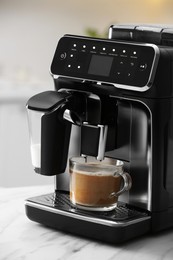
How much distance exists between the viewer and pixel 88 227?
4.00 feet

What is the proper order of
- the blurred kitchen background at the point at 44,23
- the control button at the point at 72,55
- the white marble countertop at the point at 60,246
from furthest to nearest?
1. the blurred kitchen background at the point at 44,23
2. the control button at the point at 72,55
3. the white marble countertop at the point at 60,246

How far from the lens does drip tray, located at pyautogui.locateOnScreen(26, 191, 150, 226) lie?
121 cm

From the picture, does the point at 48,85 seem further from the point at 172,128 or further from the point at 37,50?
the point at 172,128

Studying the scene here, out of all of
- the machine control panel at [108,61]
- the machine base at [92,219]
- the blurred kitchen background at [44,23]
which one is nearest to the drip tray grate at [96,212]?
the machine base at [92,219]

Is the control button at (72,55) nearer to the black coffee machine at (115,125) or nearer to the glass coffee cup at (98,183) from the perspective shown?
the black coffee machine at (115,125)

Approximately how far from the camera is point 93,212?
4.09 feet

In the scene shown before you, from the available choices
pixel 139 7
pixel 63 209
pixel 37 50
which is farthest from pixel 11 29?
pixel 63 209

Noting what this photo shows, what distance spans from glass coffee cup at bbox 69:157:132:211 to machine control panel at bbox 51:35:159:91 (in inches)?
6.2

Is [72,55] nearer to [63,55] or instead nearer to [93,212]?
[63,55]

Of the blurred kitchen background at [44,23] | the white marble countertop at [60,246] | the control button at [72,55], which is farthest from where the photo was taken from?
the blurred kitchen background at [44,23]

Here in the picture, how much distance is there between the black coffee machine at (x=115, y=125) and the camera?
1195 mm

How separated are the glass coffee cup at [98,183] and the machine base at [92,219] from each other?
0.02m

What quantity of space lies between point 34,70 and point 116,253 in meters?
3.55

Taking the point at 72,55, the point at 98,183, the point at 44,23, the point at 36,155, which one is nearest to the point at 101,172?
the point at 98,183
